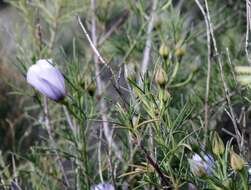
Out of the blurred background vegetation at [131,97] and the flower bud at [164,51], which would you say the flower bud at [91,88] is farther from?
the flower bud at [164,51]

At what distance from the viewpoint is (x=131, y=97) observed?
2.82 feet

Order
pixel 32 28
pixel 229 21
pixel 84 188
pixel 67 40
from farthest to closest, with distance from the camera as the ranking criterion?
A: pixel 67 40, pixel 229 21, pixel 32 28, pixel 84 188

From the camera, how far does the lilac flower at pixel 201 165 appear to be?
0.75m

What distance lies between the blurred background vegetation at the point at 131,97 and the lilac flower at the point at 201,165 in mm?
20

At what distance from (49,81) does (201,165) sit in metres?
0.31

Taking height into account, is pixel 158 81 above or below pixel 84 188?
above

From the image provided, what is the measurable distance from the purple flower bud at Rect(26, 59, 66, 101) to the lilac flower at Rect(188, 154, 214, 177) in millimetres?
260

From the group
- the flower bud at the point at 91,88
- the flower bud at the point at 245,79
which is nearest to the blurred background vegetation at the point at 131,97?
the flower bud at the point at 91,88

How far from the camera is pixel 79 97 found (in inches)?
39.9

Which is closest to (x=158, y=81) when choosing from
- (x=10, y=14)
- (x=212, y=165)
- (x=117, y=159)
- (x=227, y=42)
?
(x=212, y=165)

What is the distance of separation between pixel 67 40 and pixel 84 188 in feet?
6.85

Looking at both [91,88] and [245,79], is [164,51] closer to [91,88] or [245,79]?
[91,88]

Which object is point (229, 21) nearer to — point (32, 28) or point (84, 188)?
point (32, 28)

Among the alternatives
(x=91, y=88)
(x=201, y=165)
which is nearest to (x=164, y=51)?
(x=91, y=88)
